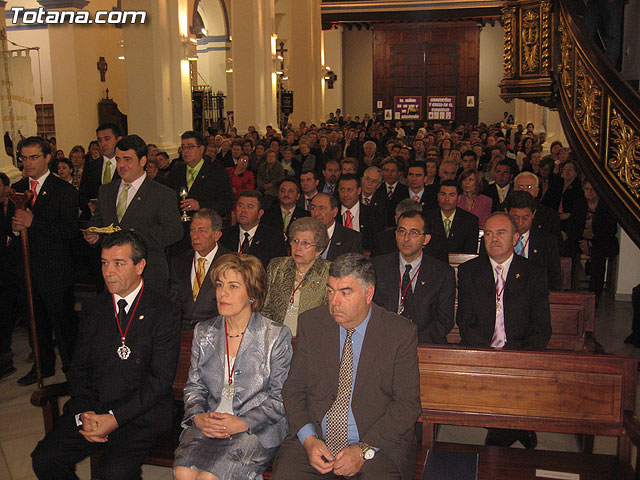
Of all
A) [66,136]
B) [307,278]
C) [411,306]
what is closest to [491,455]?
[411,306]

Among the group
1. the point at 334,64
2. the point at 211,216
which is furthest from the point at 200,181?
the point at 334,64

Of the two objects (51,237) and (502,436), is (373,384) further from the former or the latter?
(51,237)

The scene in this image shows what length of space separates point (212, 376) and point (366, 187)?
4.74 m

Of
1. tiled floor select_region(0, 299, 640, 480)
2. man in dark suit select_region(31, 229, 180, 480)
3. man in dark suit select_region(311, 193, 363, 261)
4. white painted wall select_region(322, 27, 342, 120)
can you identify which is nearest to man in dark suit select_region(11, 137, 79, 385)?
tiled floor select_region(0, 299, 640, 480)

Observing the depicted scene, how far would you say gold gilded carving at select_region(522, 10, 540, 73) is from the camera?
7.54 m

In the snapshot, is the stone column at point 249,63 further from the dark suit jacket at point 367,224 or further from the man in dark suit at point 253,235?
the man in dark suit at point 253,235

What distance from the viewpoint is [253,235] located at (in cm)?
574

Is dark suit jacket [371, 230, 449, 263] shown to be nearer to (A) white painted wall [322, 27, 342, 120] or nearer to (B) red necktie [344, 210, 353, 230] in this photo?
(B) red necktie [344, 210, 353, 230]

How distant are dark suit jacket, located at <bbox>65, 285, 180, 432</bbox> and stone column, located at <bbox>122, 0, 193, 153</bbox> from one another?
8.31 metres

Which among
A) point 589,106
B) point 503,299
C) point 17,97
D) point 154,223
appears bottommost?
point 503,299

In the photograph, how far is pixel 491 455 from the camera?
3.43 m

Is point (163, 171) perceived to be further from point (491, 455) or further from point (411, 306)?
point (491, 455)

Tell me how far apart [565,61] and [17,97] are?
770 centimetres

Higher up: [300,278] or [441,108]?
[441,108]
